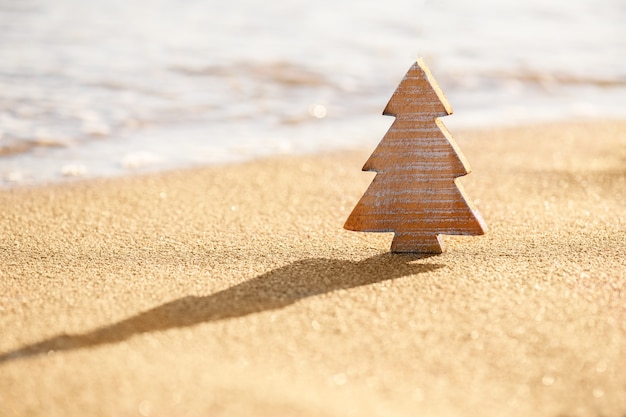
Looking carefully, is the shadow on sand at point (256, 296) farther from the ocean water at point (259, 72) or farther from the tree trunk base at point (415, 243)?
the ocean water at point (259, 72)

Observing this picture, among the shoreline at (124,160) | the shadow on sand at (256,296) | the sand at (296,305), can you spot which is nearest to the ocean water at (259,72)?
the shoreline at (124,160)

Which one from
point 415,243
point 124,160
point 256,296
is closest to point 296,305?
point 256,296

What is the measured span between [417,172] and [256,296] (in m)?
0.70

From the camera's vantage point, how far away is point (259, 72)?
6.12 m

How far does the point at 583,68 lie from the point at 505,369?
5.07m

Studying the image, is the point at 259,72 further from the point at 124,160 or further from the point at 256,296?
the point at 256,296

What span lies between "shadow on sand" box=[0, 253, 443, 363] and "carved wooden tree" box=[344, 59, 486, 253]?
0.45 feet

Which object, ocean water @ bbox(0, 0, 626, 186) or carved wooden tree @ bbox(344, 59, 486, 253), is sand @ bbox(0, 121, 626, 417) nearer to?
carved wooden tree @ bbox(344, 59, 486, 253)

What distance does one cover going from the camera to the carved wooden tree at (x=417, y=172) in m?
2.62

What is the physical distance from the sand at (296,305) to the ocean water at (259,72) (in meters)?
0.86

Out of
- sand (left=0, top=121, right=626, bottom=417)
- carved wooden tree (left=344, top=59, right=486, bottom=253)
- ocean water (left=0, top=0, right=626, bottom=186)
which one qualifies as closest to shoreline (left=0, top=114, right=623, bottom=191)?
ocean water (left=0, top=0, right=626, bottom=186)

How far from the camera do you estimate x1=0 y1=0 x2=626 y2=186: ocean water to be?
437 cm

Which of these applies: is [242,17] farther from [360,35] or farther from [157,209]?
[157,209]

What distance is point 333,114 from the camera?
5.12 meters
